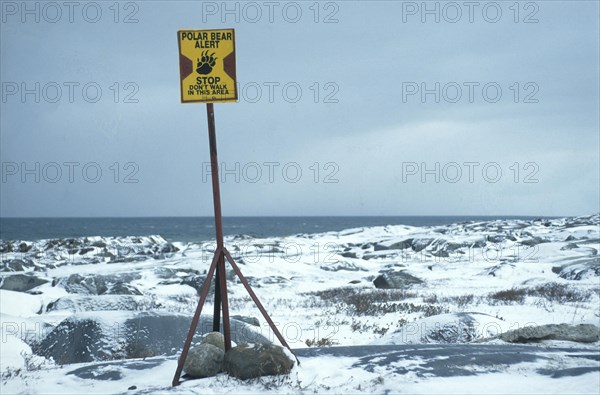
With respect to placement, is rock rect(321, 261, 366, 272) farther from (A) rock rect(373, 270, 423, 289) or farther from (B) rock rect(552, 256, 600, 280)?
(B) rock rect(552, 256, 600, 280)

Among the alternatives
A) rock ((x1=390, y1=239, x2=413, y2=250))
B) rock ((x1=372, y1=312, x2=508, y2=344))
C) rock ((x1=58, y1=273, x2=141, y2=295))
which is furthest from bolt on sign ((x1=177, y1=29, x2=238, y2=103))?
rock ((x1=390, y1=239, x2=413, y2=250))

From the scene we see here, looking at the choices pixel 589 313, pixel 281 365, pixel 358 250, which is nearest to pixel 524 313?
pixel 589 313

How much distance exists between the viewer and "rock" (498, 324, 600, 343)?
6.26m

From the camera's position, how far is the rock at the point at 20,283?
16.2 m

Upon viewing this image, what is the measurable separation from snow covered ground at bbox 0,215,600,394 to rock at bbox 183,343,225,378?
14 centimetres

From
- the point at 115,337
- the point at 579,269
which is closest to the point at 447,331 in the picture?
the point at 115,337

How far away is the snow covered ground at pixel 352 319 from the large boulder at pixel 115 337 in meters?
0.02

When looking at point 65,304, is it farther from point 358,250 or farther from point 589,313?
point 358,250

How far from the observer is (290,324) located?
10.9 meters

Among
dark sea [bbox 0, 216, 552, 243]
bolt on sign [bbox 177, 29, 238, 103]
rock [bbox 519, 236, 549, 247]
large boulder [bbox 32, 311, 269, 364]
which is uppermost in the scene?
bolt on sign [bbox 177, 29, 238, 103]

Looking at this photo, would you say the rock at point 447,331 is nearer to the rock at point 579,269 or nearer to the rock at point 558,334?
the rock at point 558,334

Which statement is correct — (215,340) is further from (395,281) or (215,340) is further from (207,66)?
(395,281)

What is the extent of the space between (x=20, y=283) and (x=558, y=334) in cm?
1654

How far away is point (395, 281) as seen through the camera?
1847 cm
